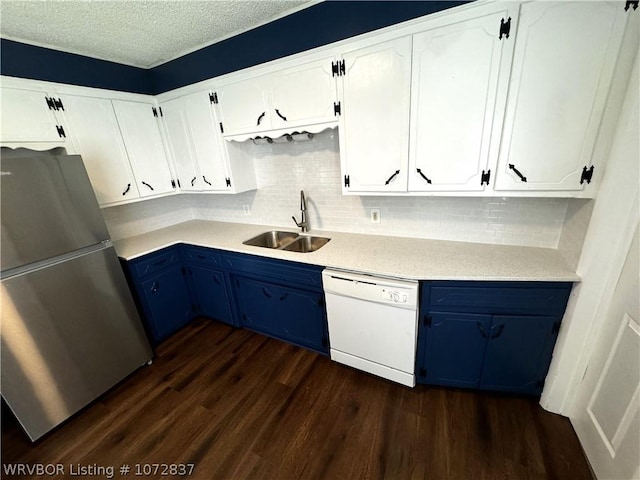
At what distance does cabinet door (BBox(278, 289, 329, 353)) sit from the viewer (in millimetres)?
1995

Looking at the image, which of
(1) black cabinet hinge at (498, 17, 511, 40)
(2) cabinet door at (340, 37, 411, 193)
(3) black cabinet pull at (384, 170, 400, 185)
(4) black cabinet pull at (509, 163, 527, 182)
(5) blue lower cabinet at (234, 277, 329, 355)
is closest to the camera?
(1) black cabinet hinge at (498, 17, 511, 40)

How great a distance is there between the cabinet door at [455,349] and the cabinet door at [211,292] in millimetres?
1800

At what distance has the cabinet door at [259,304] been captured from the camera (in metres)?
2.19

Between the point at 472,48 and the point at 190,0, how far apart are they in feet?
5.37

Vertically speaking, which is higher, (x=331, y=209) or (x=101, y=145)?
(x=101, y=145)

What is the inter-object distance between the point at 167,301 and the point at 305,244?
1.45m

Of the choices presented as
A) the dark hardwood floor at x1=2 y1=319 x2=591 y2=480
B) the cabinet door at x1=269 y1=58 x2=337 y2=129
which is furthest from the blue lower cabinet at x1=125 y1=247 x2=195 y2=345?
the cabinet door at x1=269 y1=58 x2=337 y2=129

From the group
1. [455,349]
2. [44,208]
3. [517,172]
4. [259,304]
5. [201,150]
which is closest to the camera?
[517,172]

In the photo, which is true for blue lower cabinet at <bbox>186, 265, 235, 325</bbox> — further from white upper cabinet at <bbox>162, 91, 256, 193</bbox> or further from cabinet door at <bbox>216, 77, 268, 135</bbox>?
cabinet door at <bbox>216, 77, 268, 135</bbox>

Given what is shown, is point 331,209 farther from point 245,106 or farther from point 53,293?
point 53,293

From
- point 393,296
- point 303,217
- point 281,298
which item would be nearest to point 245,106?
point 303,217

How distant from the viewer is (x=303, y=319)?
2096 mm

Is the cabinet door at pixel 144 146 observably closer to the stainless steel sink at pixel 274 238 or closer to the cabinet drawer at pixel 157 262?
the cabinet drawer at pixel 157 262

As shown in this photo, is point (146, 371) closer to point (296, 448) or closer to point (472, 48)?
point (296, 448)
